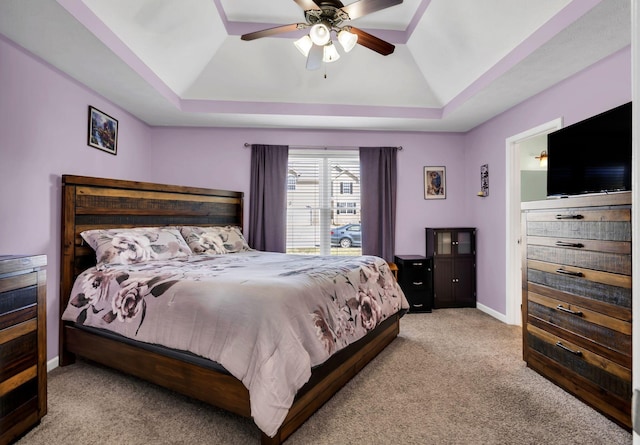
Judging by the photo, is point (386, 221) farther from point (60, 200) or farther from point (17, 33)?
point (17, 33)

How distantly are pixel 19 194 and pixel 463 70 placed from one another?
386 cm

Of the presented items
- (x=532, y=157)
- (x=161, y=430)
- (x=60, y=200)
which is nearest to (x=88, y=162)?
(x=60, y=200)

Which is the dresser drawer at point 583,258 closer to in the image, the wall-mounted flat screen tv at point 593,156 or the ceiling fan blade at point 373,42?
the wall-mounted flat screen tv at point 593,156

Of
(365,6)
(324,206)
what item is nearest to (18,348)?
(365,6)

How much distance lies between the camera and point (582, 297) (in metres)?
1.97

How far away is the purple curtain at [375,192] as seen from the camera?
14.4ft

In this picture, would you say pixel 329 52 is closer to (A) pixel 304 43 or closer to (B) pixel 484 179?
(A) pixel 304 43

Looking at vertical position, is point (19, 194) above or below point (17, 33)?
below

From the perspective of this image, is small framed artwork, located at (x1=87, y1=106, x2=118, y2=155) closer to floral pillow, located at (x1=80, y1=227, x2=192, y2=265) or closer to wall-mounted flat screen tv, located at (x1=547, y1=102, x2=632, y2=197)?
floral pillow, located at (x1=80, y1=227, x2=192, y2=265)

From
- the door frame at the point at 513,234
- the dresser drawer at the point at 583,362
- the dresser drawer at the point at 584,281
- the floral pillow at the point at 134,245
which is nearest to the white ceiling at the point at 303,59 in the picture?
the door frame at the point at 513,234

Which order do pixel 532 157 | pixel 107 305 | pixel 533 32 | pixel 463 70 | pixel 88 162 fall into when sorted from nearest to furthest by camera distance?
pixel 107 305, pixel 533 32, pixel 88 162, pixel 463 70, pixel 532 157

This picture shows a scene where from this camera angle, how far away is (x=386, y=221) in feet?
14.3

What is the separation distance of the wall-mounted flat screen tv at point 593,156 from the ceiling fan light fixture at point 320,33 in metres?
1.89

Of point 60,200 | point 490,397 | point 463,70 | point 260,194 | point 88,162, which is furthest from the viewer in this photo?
point 260,194
